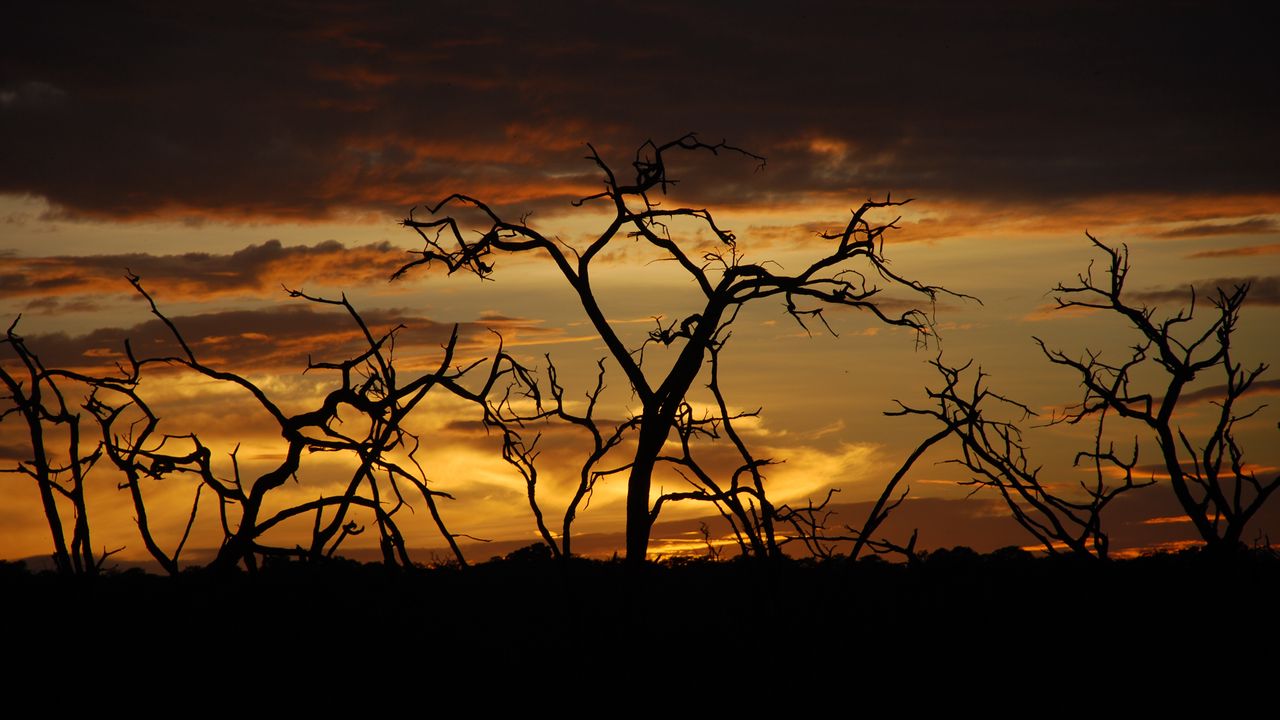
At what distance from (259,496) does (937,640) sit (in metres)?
8.68

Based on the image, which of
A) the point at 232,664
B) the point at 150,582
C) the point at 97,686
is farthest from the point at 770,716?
the point at 150,582

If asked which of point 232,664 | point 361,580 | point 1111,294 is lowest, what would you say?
point 232,664

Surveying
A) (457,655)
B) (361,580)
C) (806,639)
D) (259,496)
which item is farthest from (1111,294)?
(361,580)

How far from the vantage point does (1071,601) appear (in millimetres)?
16172

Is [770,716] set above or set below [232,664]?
below

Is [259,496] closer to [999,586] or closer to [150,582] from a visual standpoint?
[150,582]

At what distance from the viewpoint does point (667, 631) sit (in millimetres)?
15562

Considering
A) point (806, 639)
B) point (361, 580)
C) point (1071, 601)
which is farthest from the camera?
point (361, 580)

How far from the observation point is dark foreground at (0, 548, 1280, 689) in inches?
516

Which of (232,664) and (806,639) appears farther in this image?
(806,639)

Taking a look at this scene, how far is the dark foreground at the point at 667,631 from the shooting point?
13.1m

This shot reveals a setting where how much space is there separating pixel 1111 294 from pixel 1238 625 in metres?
4.50

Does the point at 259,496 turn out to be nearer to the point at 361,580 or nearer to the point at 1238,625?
the point at 361,580

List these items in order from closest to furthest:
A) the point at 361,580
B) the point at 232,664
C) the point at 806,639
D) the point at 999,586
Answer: the point at 232,664 < the point at 806,639 < the point at 999,586 < the point at 361,580
